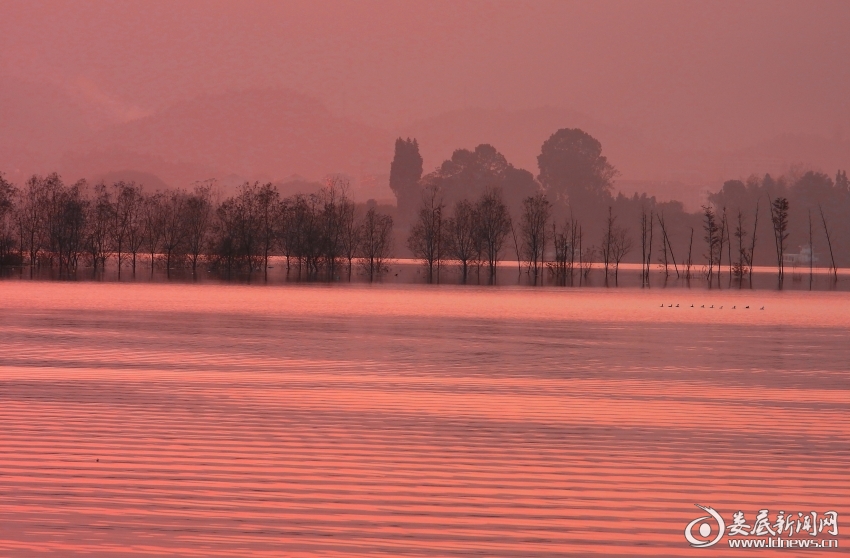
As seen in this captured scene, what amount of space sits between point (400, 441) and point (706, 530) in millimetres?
2793

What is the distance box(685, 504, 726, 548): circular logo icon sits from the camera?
16.8 feet

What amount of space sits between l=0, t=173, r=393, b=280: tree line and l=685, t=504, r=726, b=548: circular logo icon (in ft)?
188

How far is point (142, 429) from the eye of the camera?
25.5 feet

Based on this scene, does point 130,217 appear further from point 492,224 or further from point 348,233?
point 492,224

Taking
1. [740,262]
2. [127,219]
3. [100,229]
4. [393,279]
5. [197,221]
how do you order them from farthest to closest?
[127,219] → [197,221] → [100,229] → [740,262] → [393,279]

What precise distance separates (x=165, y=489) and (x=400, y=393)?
4503 mm

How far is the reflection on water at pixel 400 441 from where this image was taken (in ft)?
17.1

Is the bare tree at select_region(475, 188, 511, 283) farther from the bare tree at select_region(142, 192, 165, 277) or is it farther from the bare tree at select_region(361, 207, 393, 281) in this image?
the bare tree at select_region(142, 192, 165, 277)

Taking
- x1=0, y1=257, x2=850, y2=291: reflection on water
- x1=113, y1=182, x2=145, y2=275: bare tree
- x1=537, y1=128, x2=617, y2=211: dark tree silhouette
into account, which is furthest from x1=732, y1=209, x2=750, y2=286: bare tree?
x1=537, y1=128, x2=617, y2=211: dark tree silhouette

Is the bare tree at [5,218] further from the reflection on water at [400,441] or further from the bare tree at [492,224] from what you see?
the reflection on water at [400,441]

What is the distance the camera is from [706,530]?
527cm

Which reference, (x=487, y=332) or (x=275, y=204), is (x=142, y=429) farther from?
(x=275, y=204)

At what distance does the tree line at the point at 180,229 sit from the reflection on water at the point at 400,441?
4921 centimetres

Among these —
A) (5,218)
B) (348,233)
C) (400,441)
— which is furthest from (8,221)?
(400,441)
